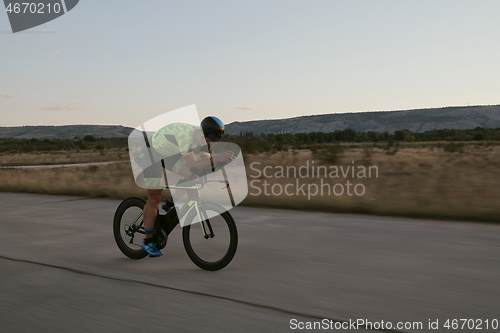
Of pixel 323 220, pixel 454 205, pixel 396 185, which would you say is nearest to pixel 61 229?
pixel 323 220

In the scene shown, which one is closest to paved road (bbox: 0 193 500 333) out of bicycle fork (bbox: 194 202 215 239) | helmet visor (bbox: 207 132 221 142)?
bicycle fork (bbox: 194 202 215 239)

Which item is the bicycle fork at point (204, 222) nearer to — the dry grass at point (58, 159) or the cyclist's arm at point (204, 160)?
the cyclist's arm at point (204, 160)

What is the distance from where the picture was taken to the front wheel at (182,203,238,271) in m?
4.87

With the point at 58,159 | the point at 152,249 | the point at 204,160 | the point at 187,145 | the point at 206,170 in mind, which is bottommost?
the point at 58,159

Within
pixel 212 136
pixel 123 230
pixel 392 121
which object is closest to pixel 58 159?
pixel 123 230

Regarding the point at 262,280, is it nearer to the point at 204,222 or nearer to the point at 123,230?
the point at 204,222

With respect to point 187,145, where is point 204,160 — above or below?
below

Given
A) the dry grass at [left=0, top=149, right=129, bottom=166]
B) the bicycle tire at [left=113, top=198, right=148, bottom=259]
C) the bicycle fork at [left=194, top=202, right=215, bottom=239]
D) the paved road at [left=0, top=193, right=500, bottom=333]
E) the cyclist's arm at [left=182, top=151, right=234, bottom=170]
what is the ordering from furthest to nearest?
the dry grass at [left=0, top=149, right=129, bottom=166] < the bicycle tire at [left=113, top=198, right=148, bottom=259] < the bicycle fork at [left=194, top=202, right=215, bottom=239] < the cyclist's arm at [left=182, top=151, right=234, bottom=170] < the paved road at [left=0, top=193, right=500, bottom=333]

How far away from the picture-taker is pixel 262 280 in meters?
4.61

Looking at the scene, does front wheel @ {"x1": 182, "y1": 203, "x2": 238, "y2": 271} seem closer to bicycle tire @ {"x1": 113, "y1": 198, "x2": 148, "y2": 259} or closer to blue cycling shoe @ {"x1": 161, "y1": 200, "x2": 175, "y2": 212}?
blue cycling shoe @ {"x1": 161, "y1": 200, "x2": 175, "y2": 212}

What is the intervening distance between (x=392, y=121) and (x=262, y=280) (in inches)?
6015

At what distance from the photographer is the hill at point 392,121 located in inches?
5438
